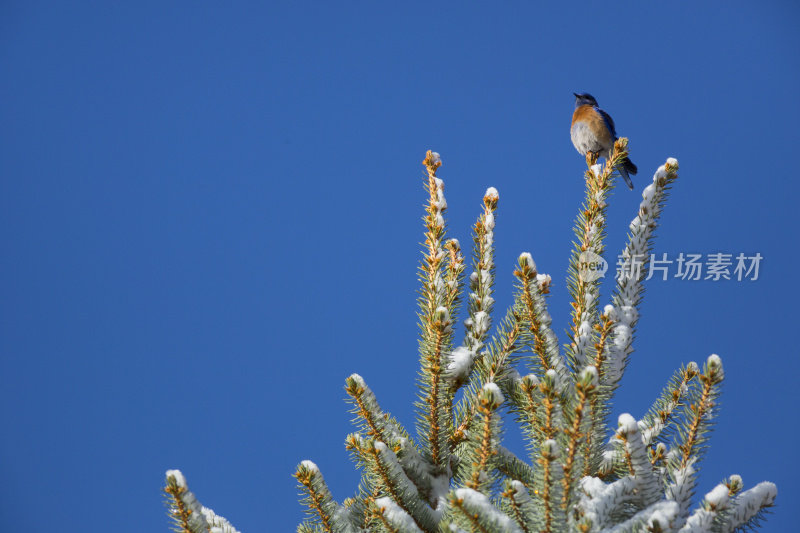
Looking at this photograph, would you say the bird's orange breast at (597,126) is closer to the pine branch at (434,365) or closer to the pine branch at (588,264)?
the pine branch at (588,264)

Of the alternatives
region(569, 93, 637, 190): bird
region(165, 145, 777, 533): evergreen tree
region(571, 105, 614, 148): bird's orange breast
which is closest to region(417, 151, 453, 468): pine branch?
region(165, 145, 777, 533): evergreen tree

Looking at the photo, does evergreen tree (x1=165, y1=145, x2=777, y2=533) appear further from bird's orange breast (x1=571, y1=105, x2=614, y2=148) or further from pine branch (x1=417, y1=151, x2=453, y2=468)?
bird's orange breast (x1=571, y1=105, x2=614, y2=148)

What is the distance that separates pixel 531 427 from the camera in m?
2.36

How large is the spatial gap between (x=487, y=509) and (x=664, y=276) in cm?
330

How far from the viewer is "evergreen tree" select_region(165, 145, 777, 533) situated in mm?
1877

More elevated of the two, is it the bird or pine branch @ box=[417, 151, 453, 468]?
the bird

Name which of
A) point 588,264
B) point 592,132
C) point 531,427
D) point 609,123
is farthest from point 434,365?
point 609,123

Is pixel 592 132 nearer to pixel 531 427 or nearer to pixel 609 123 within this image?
pixel 609 123

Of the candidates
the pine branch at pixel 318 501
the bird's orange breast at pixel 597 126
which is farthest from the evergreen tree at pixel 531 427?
the bird's orange breast at pixel 597 126

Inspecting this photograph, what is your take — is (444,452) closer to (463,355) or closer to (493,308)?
(463,355)

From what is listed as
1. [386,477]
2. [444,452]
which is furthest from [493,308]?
[386,477]

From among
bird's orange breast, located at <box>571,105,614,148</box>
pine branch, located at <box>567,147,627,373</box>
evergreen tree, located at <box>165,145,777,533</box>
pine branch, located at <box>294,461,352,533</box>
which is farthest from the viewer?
bird's orange breast, located at <box>571,105,614,148</box>

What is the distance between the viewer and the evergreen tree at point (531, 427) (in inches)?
73.9

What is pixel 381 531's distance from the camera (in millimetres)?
2115
